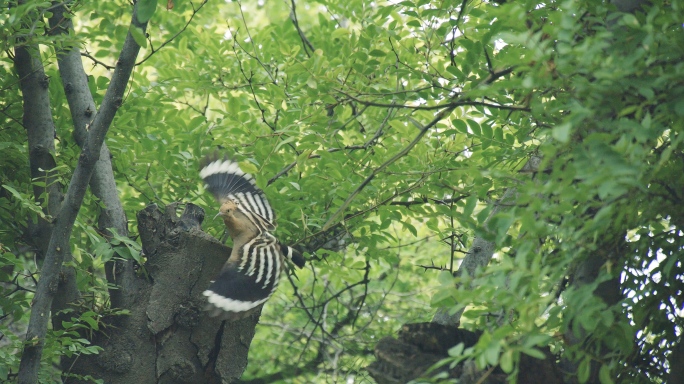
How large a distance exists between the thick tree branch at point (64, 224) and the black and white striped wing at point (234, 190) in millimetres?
1158

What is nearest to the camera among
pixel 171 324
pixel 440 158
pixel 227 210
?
pixel 171 324

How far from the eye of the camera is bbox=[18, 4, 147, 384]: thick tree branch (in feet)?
9.60

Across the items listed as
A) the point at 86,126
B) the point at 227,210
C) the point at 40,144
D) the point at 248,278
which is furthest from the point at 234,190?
the point at 40,144

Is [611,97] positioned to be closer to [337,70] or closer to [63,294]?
[337,70]

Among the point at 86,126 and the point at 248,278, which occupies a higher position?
the point at 86,126

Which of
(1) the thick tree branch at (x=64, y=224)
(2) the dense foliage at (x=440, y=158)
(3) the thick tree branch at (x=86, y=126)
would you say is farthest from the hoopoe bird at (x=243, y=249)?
(1) the thick tree branch at (x=64, y=224)

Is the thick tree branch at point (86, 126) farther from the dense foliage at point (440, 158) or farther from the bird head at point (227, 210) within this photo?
the bird head at point (227, 210)

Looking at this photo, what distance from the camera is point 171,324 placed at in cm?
Result: 359

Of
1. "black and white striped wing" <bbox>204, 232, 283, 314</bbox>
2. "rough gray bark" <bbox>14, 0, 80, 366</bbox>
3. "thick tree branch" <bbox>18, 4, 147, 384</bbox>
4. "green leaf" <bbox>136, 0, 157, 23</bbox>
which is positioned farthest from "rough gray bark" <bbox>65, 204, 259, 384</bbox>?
"green leaf" <bbox>136, 0, 157, 23</bbox>

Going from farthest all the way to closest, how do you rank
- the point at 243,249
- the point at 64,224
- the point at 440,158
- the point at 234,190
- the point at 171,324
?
the point at 234,190 → the point at 440,158 → the point at 243,249 → the point at 171,324 → the point at 64,224

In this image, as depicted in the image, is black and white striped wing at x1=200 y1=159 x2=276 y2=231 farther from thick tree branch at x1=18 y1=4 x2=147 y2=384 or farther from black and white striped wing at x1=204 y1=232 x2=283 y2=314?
thick tree branch at x1=18 y1=4 x2=147 y2=384

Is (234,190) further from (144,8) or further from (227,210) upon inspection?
(144,8)

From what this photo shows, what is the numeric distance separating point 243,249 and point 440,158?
1167mm

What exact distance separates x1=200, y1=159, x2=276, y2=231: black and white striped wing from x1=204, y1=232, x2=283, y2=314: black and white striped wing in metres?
0.25
